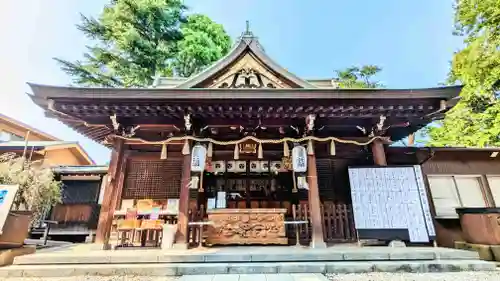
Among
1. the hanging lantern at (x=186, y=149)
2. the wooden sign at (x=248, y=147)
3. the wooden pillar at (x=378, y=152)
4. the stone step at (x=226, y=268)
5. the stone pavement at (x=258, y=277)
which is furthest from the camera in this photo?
the wooden sign at (x=248, y=147)

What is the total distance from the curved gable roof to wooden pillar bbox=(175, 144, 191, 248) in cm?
305

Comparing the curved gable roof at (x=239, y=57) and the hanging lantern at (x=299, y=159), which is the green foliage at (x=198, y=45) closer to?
the curved gable roof at (x=239, y=57)

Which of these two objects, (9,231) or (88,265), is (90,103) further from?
(88,265)

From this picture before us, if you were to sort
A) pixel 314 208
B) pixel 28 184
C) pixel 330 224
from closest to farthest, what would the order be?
1. pixel 314 208
2. pixel 330 224
3. pixel 28 184

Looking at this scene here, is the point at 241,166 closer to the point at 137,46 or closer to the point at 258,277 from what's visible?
the point at 258,277

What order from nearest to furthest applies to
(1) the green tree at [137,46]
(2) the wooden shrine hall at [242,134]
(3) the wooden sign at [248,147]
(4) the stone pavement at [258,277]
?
(4) the stone pavement at [258,277] < (2) the wooden shrine hall at [242,134] < (3) the wooden sign at [248,147] < (1) the green tree at [137,46]

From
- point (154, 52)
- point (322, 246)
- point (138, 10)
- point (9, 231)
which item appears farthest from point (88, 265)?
point (138, 10)

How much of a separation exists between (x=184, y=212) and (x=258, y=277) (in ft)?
9.38

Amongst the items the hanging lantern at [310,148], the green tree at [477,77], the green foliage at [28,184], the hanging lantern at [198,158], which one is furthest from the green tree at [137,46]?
the green tree at [477,77]

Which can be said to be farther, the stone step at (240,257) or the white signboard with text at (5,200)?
the white signboard with text at (5,200)

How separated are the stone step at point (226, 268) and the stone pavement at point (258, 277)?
16 centimetres

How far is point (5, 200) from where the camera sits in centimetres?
538

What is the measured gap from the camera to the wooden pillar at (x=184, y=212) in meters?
6.15

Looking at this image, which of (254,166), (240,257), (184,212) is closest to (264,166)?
(254,166)
